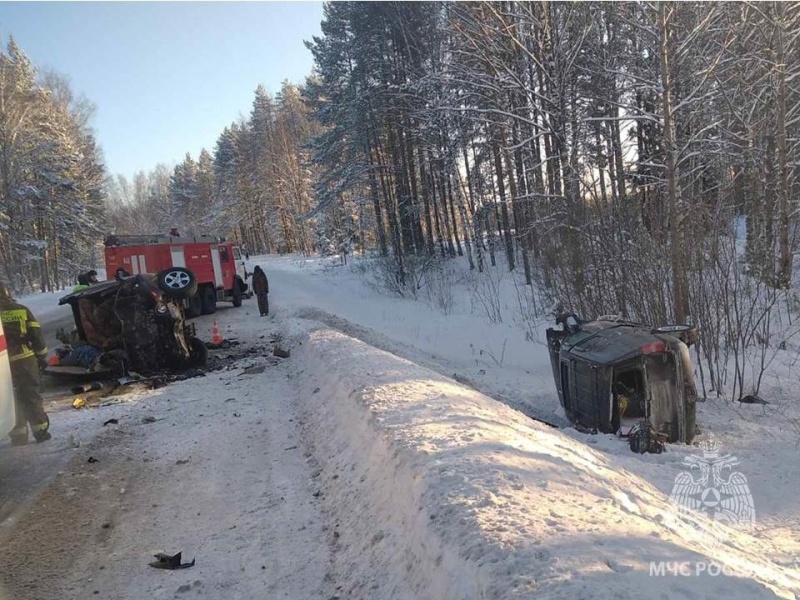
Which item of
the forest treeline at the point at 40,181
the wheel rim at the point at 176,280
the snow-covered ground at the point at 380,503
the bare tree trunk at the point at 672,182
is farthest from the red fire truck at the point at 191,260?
the forest treeline at the point at 40,181

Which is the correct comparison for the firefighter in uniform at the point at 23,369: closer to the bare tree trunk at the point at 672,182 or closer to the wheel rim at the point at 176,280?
the wheel rim at the point at 176,280

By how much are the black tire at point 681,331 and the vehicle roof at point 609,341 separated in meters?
0.08

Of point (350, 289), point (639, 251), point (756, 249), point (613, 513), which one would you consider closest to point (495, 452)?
point (613, 513)

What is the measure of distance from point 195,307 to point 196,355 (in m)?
7.73

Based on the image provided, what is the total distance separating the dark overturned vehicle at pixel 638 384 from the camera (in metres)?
5.64

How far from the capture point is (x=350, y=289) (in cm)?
2683

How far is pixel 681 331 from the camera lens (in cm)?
596

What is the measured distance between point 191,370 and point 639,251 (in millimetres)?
8163

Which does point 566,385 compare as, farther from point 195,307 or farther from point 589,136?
point 195,307

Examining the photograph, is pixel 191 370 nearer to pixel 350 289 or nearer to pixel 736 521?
pixel 736 521

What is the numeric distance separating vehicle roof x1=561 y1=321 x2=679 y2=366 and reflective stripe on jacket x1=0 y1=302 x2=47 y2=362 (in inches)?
251

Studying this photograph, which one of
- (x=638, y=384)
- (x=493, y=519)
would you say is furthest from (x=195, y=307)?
(x=493, y=519)

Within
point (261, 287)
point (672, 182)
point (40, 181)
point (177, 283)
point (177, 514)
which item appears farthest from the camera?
point (40, 181)

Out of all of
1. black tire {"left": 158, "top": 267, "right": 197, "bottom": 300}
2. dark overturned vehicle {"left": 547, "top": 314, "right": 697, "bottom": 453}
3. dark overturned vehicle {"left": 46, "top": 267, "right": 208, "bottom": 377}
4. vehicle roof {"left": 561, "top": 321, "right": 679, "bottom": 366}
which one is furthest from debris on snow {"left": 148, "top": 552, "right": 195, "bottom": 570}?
black tire {"left": 158, "top": 267, "right": 197, "bottom": 300}
